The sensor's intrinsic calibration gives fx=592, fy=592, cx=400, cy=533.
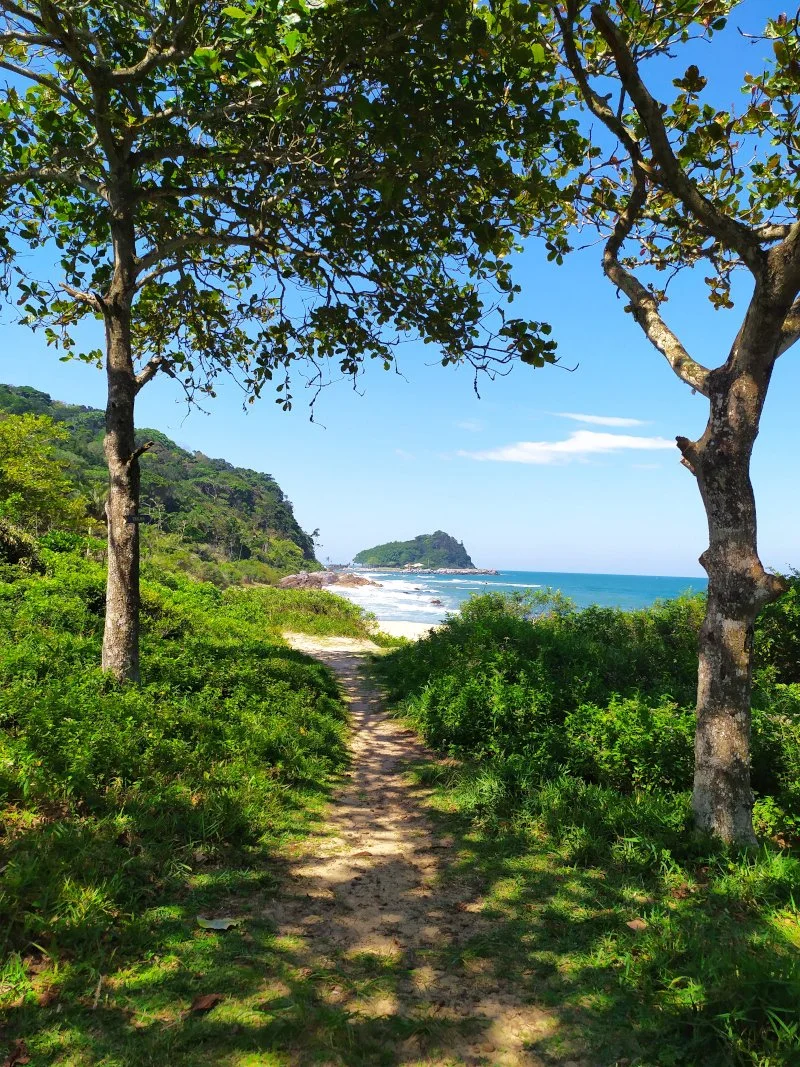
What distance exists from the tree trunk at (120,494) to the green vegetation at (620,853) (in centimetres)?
381

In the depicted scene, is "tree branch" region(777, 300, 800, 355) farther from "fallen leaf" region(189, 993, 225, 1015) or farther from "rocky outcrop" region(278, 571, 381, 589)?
"rocky outcrop" region(278, 571, 381, 589)

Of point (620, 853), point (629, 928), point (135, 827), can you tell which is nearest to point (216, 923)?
point (135, 827)

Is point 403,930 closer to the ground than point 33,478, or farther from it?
closer to the ground

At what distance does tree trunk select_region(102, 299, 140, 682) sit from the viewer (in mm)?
6492

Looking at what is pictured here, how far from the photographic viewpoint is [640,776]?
5.81 metres

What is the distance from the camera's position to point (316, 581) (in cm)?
4838

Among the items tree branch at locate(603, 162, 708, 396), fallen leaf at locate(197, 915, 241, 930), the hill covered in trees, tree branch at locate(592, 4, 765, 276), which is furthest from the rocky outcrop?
tree branch at locate(592, 4, 765, 276)

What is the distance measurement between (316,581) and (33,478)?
2998 centimetres

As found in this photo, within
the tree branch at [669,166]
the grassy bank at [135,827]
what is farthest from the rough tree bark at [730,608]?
the grassy bank at [135,827]

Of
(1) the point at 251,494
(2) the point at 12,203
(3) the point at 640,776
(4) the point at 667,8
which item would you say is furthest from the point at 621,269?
(1) the point at 251,494

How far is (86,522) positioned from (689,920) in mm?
24519

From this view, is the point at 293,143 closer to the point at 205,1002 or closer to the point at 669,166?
the point at 669,166

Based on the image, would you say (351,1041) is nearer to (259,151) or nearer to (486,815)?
(486,815)

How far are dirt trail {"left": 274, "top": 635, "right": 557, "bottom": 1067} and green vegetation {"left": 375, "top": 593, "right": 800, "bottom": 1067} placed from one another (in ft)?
0.57
